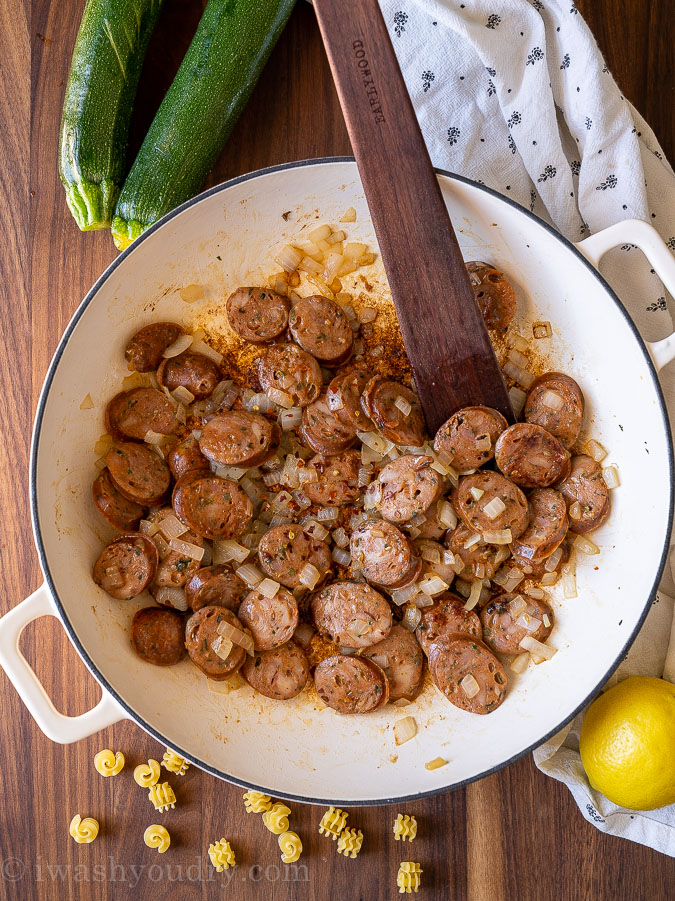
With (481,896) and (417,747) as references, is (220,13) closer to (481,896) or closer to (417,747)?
(417,747)

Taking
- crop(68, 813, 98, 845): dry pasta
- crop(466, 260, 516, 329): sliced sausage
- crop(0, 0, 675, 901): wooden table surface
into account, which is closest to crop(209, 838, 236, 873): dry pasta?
crop(0, 0, 675, 901): wooden table surface

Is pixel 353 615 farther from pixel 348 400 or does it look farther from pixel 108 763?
pixel 108 763

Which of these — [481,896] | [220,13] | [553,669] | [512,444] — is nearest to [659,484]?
[512,444]

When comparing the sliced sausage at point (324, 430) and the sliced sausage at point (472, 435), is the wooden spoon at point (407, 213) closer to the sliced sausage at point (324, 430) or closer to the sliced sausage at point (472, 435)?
the sliced sausage at point (472, 435)

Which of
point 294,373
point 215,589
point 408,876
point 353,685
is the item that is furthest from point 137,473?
point 408,876

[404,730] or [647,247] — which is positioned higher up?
[647,247]

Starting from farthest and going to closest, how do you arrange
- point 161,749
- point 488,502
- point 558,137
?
point 161,749 < point 558,137 < point 488,502

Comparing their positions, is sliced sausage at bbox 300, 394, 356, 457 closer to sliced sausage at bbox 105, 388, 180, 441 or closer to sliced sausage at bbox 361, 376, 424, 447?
sliced sausage at bbox 361, 376, 424, 447
